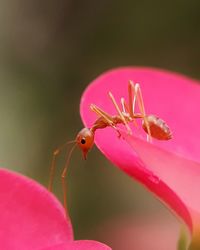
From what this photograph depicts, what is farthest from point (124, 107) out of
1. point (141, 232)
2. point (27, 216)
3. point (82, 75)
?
point (82, 75)

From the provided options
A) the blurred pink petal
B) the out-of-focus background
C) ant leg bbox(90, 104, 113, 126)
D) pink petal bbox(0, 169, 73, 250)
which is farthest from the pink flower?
the blurred pink petal

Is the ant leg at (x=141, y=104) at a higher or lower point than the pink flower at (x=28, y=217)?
higher

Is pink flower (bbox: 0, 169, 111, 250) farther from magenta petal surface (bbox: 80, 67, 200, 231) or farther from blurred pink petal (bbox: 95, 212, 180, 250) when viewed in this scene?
blurred pink petal (bbox: 95, 212, 180, 250)

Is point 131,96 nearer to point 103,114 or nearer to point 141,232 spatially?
point 103,114

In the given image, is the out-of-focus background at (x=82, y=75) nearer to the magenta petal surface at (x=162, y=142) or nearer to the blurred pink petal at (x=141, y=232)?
the blurred pink petal at (x=141, y=232)

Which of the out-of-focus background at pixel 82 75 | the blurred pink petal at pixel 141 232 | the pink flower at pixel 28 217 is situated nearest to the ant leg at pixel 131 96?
the pink flower at pixel 28 217

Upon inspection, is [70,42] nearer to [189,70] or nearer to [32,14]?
[32,14]

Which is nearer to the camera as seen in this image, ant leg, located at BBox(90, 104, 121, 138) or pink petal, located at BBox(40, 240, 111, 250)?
pink petal, located at BBox(40, 240, 111, 250)

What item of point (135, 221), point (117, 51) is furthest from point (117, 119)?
point (117, 51)
